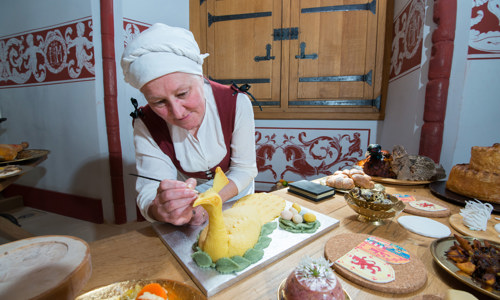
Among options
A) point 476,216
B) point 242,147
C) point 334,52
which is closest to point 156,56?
point 242,147

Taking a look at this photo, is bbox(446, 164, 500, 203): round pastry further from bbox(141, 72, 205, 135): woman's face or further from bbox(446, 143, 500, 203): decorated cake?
bbox(141, 72, 205, 135): woman's face

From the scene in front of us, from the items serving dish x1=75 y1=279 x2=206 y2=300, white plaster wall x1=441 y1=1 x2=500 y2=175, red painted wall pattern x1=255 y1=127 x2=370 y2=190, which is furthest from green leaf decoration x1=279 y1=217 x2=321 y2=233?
red painted wall pattern x1=255 y1=127 x2=370 y2=190

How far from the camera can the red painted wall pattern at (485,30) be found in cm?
147

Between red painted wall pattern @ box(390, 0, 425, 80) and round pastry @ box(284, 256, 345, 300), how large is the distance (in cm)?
192

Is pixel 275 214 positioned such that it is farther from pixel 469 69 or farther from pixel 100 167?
pixel 100 167

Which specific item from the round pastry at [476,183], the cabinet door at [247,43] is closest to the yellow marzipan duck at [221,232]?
the round pastry at [476,183]

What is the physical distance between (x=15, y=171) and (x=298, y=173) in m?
2.45

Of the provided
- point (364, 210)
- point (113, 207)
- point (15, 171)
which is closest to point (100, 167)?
point (113, 207)

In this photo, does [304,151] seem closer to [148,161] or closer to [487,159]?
[487,159]

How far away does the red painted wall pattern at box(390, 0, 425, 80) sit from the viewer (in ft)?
5.86

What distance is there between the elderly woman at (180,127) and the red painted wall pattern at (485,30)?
5.24ft

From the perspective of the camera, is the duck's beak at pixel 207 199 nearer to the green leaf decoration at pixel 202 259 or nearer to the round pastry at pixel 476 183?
the green leaf decoration at pixel 202 259

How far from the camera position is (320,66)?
2562mm

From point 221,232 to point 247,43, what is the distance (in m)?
2.51
